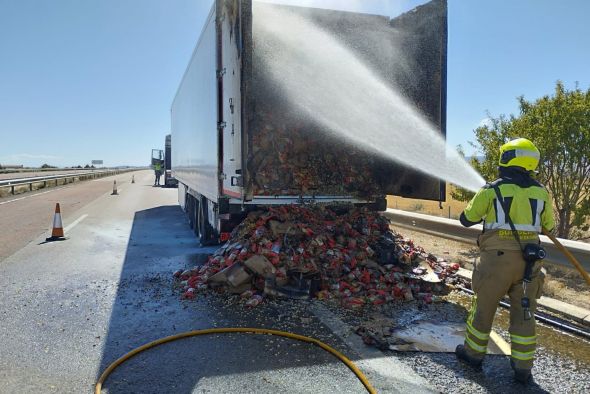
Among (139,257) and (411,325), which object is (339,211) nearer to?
(411,325)

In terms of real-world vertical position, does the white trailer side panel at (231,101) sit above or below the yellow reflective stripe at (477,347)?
above

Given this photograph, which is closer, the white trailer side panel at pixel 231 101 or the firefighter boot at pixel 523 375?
the firefighter boot at pixel 523 375

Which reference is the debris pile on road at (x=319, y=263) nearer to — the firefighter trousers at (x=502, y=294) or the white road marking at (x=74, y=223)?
the firefighter trousers at (x=502, y=294)

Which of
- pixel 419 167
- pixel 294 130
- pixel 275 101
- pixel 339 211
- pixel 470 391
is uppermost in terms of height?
pixel 275 101

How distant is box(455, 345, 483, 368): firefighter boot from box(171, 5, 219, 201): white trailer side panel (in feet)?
13.1

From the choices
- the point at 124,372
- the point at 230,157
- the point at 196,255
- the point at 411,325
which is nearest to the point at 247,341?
the point at 124,372

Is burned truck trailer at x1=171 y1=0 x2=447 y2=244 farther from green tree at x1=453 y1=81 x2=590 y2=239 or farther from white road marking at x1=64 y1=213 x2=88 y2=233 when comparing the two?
white road marking at x1=64 y1=213 x2=88 y2=233

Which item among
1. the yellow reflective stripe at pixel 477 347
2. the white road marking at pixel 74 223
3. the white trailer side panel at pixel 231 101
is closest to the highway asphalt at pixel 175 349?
the yellow reflective stripe at pixel 477 347

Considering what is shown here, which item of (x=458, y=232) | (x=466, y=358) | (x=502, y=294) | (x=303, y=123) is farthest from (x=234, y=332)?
(x=458, y=232)

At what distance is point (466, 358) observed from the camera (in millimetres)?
3600

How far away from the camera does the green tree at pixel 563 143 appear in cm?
763

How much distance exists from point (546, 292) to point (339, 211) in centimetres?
293

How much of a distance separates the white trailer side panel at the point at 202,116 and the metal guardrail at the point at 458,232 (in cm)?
407

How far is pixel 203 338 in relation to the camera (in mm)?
4070
